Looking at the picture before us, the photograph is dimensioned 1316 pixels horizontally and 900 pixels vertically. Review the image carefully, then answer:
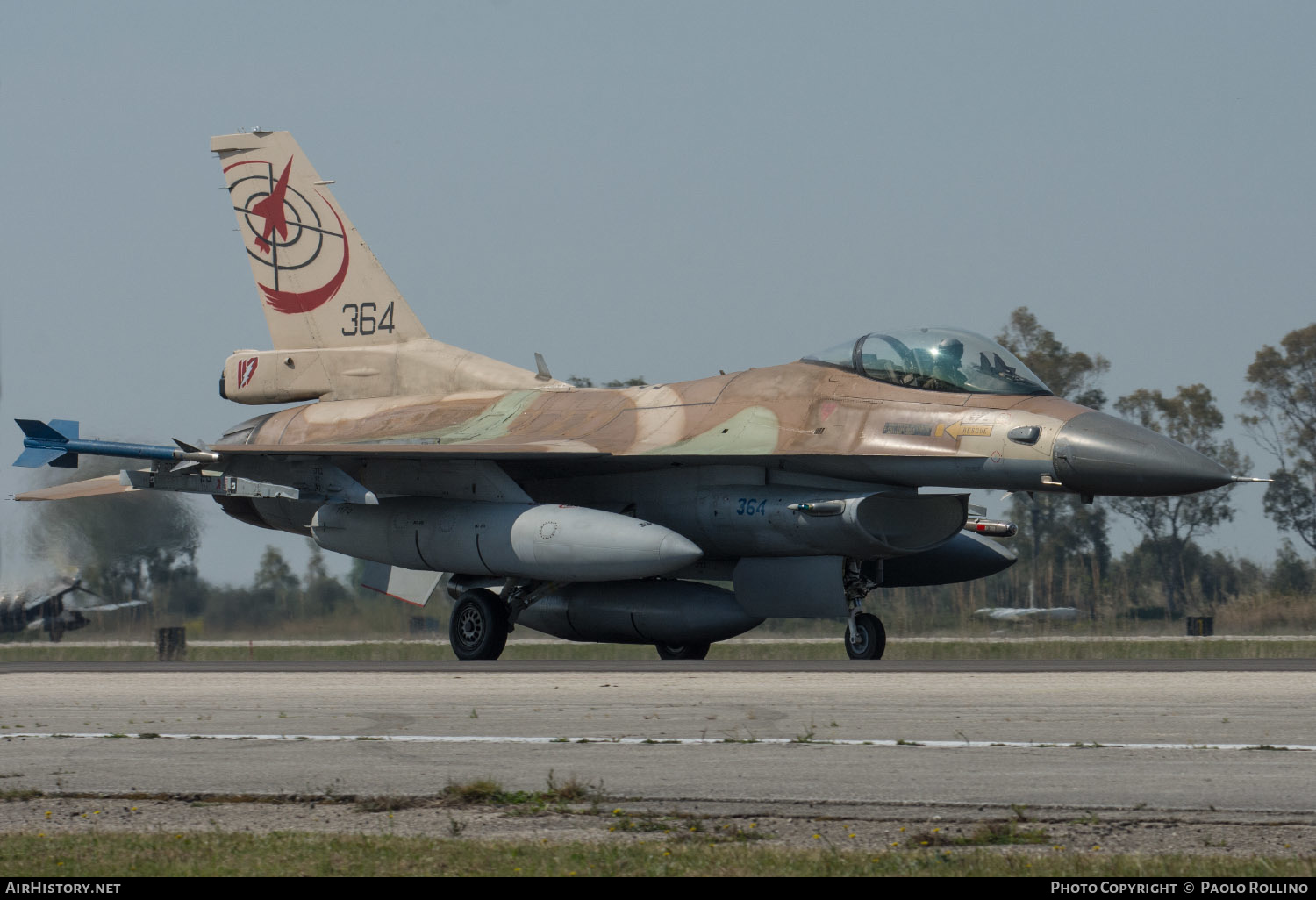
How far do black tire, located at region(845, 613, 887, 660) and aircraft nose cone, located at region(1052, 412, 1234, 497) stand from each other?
2434 millimetres

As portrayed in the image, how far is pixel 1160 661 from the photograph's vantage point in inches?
501

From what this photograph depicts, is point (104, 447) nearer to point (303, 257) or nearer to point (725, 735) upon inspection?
point (303, 257)

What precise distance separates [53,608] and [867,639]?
50.8 feet

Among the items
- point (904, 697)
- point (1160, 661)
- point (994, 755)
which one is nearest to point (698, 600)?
point (1160, 661)

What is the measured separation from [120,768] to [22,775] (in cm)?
44

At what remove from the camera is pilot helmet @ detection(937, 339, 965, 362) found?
14.6 meters

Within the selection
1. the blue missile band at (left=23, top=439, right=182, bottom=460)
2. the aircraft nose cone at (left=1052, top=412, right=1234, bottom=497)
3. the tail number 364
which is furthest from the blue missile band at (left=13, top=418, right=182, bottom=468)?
the aircraft nose cone at (left=1052, top=412, right=1234, bottom=497)

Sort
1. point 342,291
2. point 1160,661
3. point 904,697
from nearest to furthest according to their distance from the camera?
point 904,697
point 1160,661
point 342,291

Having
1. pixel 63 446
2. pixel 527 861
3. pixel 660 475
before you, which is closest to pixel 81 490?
pixel 63 446

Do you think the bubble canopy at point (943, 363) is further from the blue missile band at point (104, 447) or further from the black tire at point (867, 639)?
the blue missile band at point (104, 447)

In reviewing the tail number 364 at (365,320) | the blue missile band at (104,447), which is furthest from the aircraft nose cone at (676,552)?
the tail number 364 at (365,320)

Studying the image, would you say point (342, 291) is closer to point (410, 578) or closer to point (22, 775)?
point (410, 578)

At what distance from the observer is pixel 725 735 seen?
8.12 m

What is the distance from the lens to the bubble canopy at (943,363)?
47.5 feet
